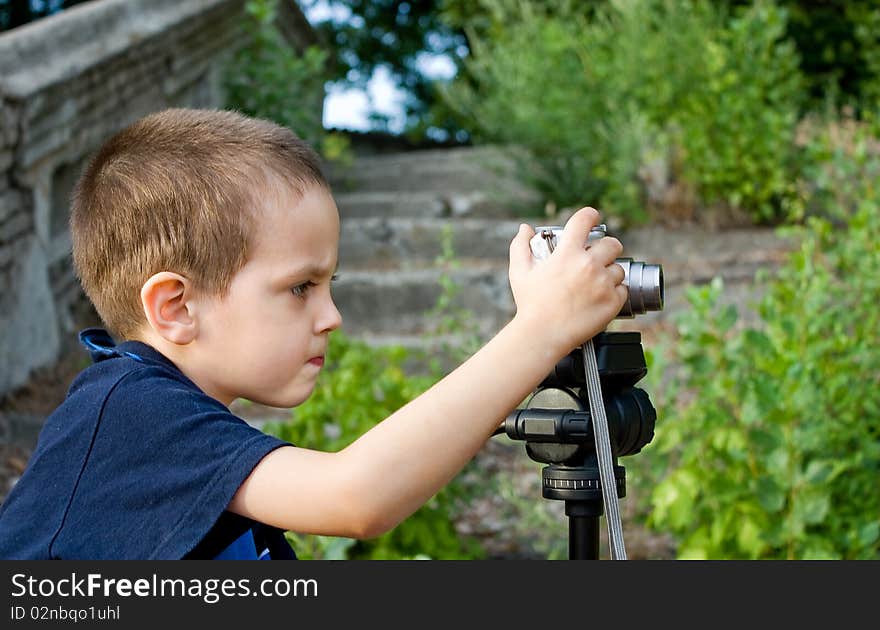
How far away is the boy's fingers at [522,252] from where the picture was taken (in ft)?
3.98

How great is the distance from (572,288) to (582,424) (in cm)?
18

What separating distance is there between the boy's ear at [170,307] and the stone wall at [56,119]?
7.46 ft

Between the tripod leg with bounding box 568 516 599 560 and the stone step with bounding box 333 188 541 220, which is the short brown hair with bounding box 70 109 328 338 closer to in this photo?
the tripod leg with bounding box 568 516 599 560

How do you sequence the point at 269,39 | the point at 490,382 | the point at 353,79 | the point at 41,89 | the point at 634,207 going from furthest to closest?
the point at 353,79 < the point at 269,39 < the point at 634,207 < the point at 41,89 < the point at 490,382

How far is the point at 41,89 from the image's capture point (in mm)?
3545

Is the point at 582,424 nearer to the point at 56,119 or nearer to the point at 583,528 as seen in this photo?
the point at 583,528

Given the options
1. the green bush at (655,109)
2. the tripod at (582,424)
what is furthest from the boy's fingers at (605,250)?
the green bush at (655,109)

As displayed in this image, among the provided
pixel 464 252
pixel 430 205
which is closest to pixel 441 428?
pixel 464 252

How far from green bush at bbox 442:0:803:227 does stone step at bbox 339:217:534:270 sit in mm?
433

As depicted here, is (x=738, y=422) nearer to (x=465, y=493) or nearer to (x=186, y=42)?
(x=465, y=493)

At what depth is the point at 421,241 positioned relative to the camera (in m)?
5.34

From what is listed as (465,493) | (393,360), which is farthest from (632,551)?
(393,360)

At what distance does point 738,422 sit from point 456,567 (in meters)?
1.67

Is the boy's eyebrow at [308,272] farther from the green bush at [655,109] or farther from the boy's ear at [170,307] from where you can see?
the green bush at [655,109]
